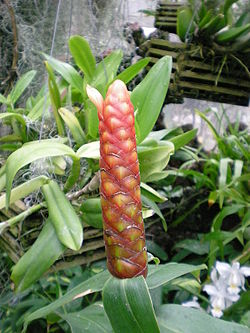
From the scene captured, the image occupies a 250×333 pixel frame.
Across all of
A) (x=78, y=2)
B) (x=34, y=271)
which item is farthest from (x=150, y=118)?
(x=78, y=2)

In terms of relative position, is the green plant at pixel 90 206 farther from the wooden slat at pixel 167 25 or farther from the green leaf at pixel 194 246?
the green leaf at pixel 194 246

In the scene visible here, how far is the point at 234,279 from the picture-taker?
0.83 m

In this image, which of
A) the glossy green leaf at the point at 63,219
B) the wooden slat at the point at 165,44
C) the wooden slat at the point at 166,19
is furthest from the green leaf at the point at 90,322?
the wooden slat at the point at 166,19

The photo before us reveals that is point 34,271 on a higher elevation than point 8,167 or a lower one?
lower

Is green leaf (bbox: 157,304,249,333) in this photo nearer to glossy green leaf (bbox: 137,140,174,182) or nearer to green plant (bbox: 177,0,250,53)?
glossy green leaf (bbox: 137,140,174,182)

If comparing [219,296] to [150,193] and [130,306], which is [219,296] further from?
[130,306]

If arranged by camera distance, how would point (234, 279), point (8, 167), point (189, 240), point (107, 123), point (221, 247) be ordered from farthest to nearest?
point (189, 240)
point (221, 247)
point (234, 279)
point (8, 167)
point (107, 123)

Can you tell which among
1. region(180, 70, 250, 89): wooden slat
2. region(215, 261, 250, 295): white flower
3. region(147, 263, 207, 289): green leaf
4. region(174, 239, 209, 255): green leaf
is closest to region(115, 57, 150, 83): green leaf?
region(180, 70, 250, 89): wooden slat

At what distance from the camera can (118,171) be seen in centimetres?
40

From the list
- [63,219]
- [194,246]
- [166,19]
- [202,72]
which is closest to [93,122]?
[63,219]

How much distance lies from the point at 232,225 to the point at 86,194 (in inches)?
24.9

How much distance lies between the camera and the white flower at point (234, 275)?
83 cm

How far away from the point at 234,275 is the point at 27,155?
1.67ft

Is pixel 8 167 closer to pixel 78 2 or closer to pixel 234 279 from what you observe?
pixel 234 279
